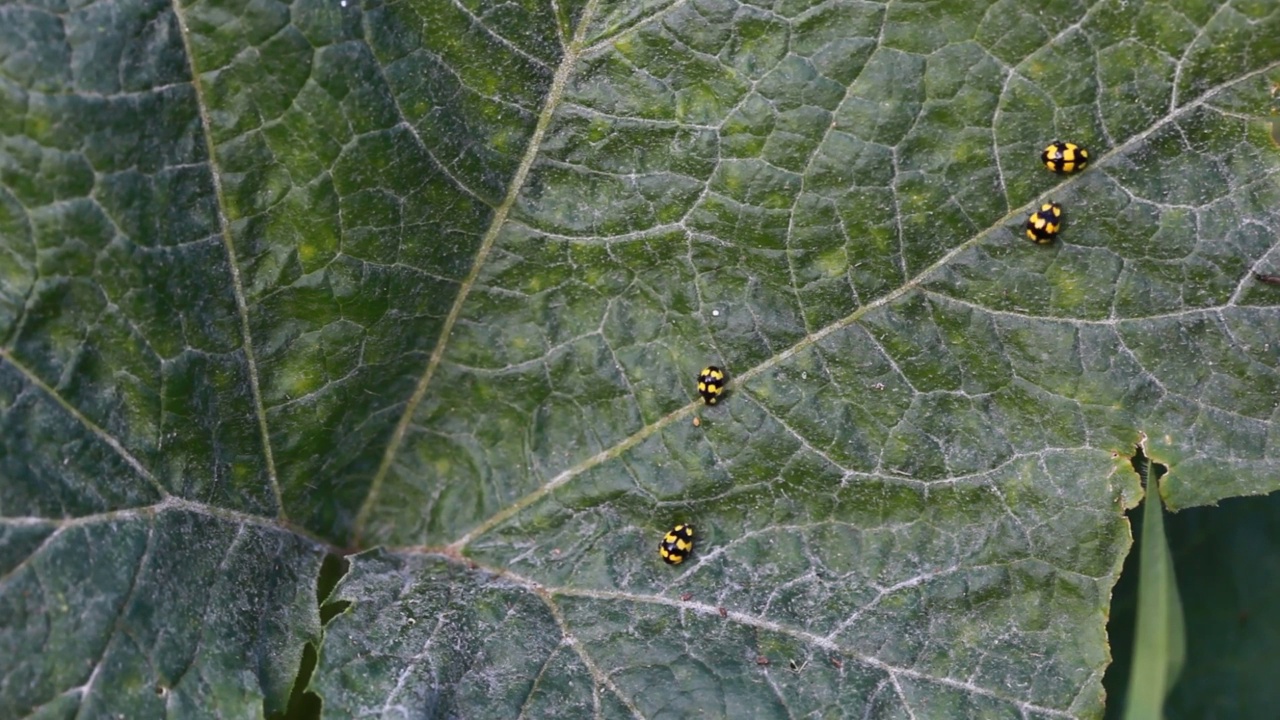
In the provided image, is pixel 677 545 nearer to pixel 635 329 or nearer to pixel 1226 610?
pixel 635 329

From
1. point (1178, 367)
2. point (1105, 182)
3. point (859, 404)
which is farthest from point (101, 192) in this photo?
point (1178, 367)

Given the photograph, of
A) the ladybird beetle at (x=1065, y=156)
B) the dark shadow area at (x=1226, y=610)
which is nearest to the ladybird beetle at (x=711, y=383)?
the ladybird beetle at (x=1065, y=156)

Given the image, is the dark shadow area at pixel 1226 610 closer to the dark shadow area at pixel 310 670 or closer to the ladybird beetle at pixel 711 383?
the ladybird beetle at pixel 711 383

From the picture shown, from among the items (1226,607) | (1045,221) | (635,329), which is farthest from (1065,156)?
(1226,607)

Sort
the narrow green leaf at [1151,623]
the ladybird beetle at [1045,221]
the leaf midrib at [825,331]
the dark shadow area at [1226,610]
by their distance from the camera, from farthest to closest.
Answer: the dark shadow area at [1226,610] → the narrow green leaf at [1151,623] → the ladybird beetle at [1045,221] → the leaf midrib at [825,331]

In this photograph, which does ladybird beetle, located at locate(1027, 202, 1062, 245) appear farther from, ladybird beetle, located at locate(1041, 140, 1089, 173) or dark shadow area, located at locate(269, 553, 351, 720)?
dark shadow area, located at locate(269, 553, 351, 720)

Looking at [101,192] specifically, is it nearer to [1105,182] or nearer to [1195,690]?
[1105,182]
